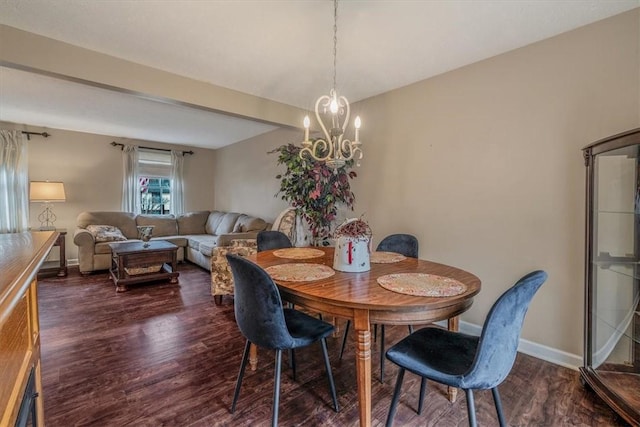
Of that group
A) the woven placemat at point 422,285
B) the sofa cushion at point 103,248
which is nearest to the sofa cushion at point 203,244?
the sofa cushion at point 103,248

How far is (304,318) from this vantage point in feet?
5.98

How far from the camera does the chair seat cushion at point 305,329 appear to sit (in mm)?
1544

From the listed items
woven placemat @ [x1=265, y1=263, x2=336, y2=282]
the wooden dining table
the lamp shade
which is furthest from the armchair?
the lamp shade

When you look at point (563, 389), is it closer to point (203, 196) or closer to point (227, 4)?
point (227, 4)

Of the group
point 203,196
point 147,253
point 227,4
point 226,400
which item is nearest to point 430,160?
point 227,4

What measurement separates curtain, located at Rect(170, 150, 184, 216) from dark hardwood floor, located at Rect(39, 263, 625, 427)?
11.9ft

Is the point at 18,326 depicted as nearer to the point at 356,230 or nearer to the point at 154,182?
the point at 356,230

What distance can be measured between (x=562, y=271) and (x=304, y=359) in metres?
1.98

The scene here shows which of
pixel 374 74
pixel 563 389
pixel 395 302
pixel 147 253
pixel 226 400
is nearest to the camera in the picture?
pixel 395 302

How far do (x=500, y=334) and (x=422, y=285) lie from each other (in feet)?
1.32

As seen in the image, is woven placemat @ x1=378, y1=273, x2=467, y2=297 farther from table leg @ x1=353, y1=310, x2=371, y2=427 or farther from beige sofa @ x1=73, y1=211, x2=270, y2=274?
beige sofa @ x1=73, y1=211, x2=270, y2=274

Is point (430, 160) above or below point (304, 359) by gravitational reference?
above

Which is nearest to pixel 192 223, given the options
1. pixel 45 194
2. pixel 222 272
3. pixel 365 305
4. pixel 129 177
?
pixel 129 177

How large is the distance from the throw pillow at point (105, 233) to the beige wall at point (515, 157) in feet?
13.7
